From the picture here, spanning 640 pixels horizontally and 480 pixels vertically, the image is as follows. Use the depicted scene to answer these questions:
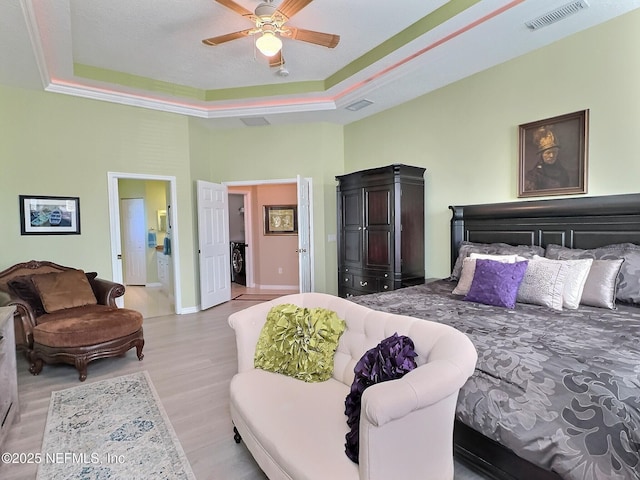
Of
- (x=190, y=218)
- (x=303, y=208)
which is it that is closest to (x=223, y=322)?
(x=190, y=218)

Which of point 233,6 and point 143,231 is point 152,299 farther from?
point 233,6

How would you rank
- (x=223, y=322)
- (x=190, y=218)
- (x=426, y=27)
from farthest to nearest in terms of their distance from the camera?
(x=190, y=218), (x=223, y=322), (x=426, y=27)

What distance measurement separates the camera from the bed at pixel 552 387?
1.29m

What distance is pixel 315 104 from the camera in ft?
16.1

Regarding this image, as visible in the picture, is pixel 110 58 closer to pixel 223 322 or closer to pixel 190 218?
pixel 190 218

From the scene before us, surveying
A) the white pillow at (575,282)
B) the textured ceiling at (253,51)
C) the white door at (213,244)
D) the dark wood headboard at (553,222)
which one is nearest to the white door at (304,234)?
the textured ceiling at (253,51)

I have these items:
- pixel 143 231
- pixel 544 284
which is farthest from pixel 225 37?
pixel 143 231

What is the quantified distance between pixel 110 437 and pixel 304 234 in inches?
144

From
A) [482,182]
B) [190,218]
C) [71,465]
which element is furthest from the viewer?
[190,218]

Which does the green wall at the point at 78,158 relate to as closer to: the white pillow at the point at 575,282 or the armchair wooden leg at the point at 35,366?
the armchair wooden leg at the point at 35,366

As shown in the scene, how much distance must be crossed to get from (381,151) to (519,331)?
3.61 metres

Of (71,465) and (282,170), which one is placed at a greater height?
(282,170)

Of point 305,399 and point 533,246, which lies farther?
point 533,246

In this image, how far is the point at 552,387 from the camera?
141cm
